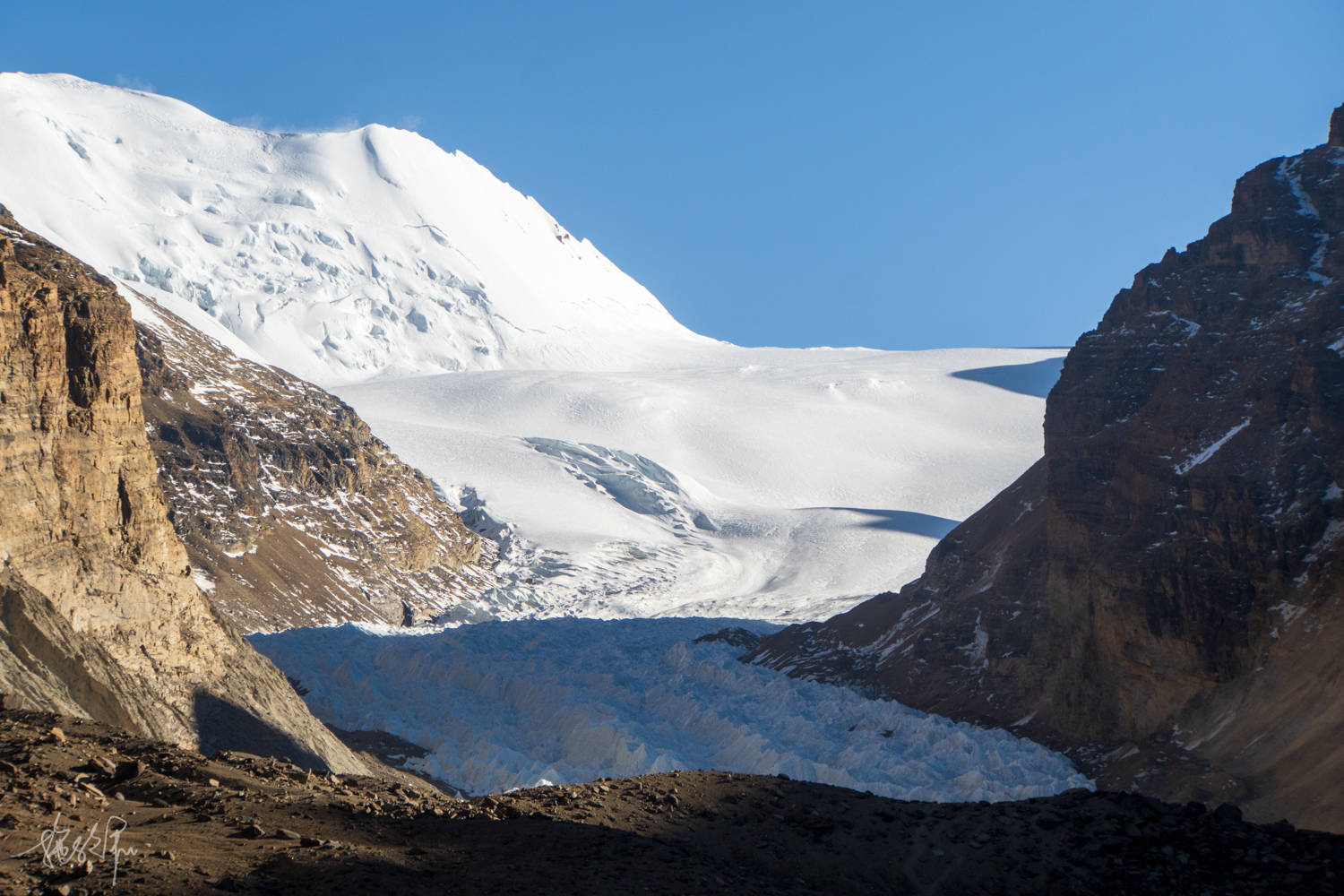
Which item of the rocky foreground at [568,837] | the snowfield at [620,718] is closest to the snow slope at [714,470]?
the snowfield at [620,718]

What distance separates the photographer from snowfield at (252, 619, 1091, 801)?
35250mm

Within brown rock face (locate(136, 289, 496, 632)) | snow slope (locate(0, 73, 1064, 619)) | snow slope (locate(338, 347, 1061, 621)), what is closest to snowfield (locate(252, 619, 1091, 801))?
brown rock face (locate(136, 289, 496, 632))

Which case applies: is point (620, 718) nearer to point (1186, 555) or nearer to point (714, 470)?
point (1186, 555)

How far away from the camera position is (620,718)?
1663 inches

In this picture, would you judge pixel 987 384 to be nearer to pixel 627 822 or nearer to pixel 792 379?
Answer: pixel 792 379

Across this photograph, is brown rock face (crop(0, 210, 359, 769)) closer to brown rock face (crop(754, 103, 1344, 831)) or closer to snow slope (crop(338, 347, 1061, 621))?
brown rock face (crop(754, 103, 1344, 831))

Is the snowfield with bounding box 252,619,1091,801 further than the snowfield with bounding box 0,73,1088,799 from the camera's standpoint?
No

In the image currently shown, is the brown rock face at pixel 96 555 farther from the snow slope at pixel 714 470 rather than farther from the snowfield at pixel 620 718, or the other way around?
the snow slope at pixel 714 470

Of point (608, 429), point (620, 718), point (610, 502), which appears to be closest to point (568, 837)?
point (620, 718)

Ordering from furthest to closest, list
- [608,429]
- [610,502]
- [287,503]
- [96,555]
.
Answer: [608,429] → [610,502] → [287,503] → [96,555]

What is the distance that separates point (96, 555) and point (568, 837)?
15442mm

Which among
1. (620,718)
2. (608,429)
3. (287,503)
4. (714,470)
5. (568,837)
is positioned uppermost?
(608,429)

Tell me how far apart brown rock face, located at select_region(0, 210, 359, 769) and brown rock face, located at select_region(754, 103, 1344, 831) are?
21.0m

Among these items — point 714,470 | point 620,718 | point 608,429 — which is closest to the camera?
point 620,718
